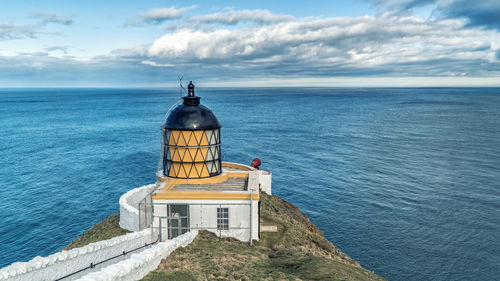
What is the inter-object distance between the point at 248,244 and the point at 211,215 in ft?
10.4

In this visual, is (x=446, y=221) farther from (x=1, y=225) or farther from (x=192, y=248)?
(x=1, y=225)

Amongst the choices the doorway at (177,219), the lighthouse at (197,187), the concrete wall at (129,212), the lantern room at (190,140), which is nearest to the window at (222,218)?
the lighthouse at (197,187)

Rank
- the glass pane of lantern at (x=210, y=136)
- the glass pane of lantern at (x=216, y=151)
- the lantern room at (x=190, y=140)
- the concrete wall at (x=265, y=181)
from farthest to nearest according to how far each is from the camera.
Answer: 1. the concrete wall at (x=265, y=181)
2. the glass pane of lantern at (x=216, y=151)
3. the glass pane of lantern at (x=210, y=136)
4. the lantern room at (x=190, y=140)

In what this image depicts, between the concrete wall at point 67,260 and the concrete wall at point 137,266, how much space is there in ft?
11.1

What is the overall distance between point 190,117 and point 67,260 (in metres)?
13.0

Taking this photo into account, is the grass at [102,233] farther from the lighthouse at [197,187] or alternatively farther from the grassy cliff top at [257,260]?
the lighthouse at [197,187]

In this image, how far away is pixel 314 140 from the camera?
84.6 meters

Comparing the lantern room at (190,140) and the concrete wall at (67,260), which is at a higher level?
the lantern room at (190,140)

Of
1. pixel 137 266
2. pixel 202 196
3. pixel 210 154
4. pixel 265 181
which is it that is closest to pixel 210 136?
pixel 210 154

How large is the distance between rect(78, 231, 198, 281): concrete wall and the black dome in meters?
9.13

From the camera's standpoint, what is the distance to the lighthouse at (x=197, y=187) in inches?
896

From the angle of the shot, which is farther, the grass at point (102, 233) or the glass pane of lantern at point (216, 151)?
the glass pane of lantern at point (216, 151)

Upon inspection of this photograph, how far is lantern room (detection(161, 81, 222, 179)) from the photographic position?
26016 millimetres

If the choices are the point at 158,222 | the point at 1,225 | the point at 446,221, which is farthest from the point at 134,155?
the point at 446,221
